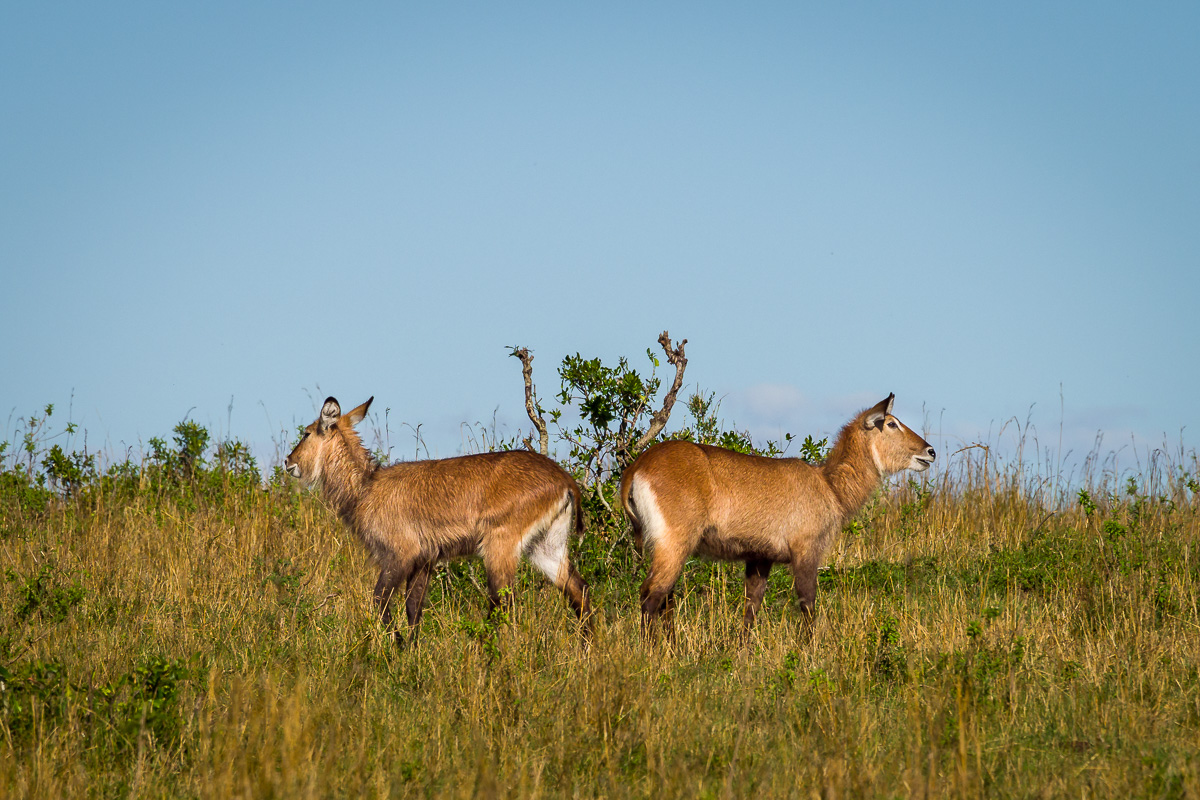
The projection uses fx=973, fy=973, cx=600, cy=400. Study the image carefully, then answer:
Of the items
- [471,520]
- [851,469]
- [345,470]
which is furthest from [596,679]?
[851,469]

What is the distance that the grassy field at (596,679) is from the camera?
3965 millimetres

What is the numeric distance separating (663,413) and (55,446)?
8.08m

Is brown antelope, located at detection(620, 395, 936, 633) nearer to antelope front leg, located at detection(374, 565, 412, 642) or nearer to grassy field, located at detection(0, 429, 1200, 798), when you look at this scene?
grassy field, located at detection(0, 429, 1200, 798)

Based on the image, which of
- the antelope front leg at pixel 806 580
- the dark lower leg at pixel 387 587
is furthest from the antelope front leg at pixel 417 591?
the antelope front leg at pixel 806 580

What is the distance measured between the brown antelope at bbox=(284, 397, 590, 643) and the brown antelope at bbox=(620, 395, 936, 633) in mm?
580

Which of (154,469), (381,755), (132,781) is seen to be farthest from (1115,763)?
(154,469)

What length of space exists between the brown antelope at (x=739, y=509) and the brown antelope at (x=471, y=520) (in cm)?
58

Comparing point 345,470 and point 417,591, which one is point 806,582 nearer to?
point 417,591

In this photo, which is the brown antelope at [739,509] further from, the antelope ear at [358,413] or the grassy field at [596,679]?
the antelope ear at [358,413]

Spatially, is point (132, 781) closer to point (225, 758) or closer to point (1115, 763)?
point (225, 758)

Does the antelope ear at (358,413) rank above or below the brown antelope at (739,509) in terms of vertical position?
above

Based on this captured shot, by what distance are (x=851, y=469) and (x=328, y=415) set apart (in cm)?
444

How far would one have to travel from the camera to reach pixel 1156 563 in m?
8.77

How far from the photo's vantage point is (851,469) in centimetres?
830
